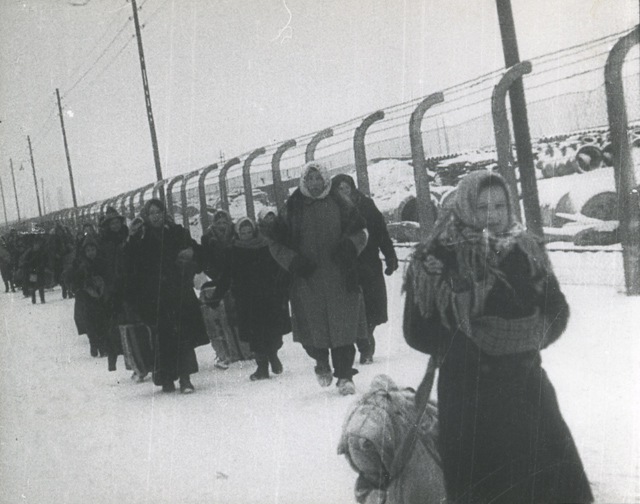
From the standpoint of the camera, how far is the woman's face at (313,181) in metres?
4.32

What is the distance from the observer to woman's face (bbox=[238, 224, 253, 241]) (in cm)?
542

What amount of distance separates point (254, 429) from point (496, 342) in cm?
191

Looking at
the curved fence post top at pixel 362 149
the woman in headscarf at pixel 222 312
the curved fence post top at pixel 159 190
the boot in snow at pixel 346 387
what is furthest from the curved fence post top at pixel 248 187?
the curved fence post top at pixel 159 190

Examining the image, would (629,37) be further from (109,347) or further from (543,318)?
(109,347)

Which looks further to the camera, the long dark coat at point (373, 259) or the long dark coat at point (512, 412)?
the long dark coat at point (373, 259)

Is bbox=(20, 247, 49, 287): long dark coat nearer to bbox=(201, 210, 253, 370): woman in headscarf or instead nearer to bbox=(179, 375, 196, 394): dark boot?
bbox=(201, 210, 253, 370): woman in headscarf

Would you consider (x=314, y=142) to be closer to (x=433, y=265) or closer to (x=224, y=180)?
(x=433, y=265)

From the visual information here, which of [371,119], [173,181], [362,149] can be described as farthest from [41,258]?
[371,119]

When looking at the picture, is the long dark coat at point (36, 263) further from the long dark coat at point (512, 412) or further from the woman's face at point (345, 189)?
the long dark coat at point (512, 412)

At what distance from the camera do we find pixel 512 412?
2471 mm

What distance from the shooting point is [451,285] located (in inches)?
99.1

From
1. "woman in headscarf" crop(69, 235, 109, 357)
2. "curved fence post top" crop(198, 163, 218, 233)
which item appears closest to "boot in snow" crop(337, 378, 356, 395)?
"woman in headscarf" crop(69, 235, 109, 357)

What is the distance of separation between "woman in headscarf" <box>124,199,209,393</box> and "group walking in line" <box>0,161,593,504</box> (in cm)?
1

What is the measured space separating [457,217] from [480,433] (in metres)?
0.79
